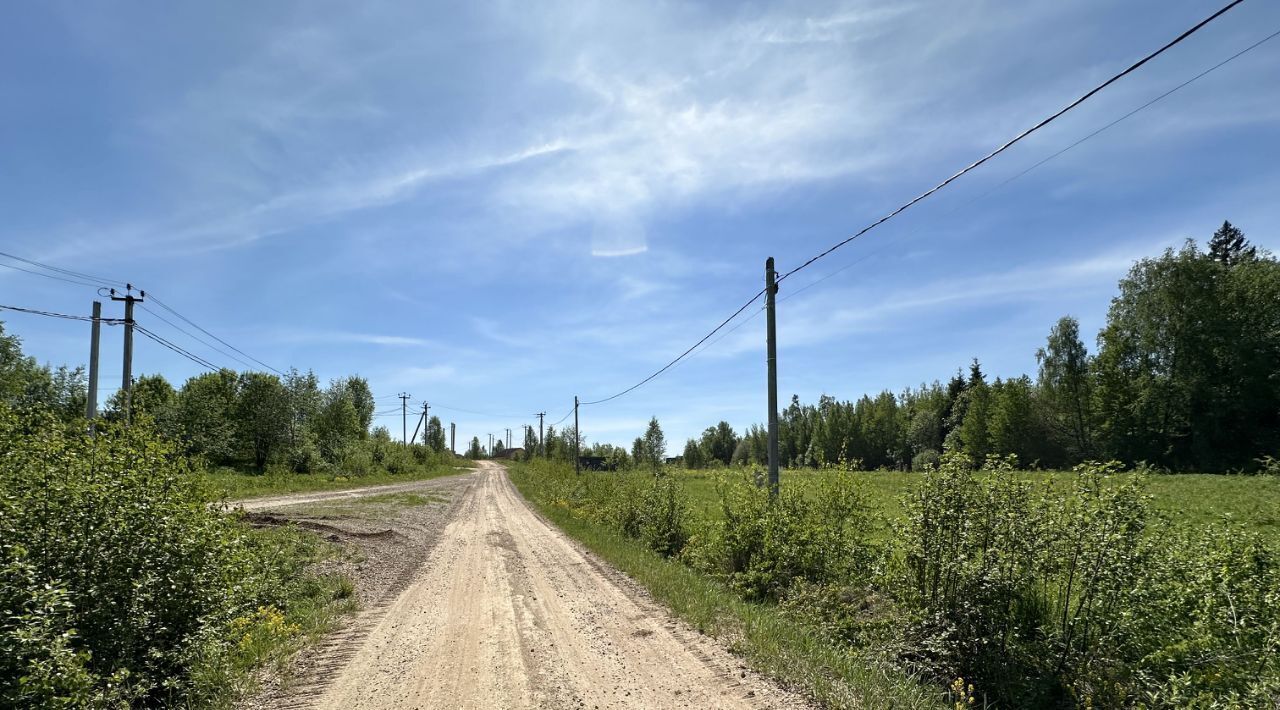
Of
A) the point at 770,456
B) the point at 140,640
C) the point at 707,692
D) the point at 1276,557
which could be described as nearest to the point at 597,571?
the point at 770,456

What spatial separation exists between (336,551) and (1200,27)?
1631 centimetres

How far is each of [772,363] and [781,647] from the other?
6.04 meters

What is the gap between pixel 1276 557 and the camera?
619cm

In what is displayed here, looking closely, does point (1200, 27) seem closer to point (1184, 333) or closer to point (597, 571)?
point (597, 571)

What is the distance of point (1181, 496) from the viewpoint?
25.4 metres

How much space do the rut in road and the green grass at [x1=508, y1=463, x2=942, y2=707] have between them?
261 millimetres

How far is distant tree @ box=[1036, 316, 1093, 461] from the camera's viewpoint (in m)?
57.2

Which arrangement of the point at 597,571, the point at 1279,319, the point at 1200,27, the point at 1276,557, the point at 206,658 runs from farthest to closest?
the point at 1279,319, the point at 597,571, the point at 1276,557, the point at 206,658, the point at 1200,27

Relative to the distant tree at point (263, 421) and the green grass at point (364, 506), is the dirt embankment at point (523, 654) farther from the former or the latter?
the distant tree at point (263, 421)

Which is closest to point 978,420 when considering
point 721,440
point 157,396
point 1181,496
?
point 1181,496

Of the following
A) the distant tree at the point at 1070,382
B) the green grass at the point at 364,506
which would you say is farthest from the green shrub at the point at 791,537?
the distant tree at the point at 1070,382

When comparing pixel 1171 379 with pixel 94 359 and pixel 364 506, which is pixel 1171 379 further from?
pixel 94 359

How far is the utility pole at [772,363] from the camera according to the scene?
11.4 m

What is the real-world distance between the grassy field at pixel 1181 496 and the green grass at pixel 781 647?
1.97 m
